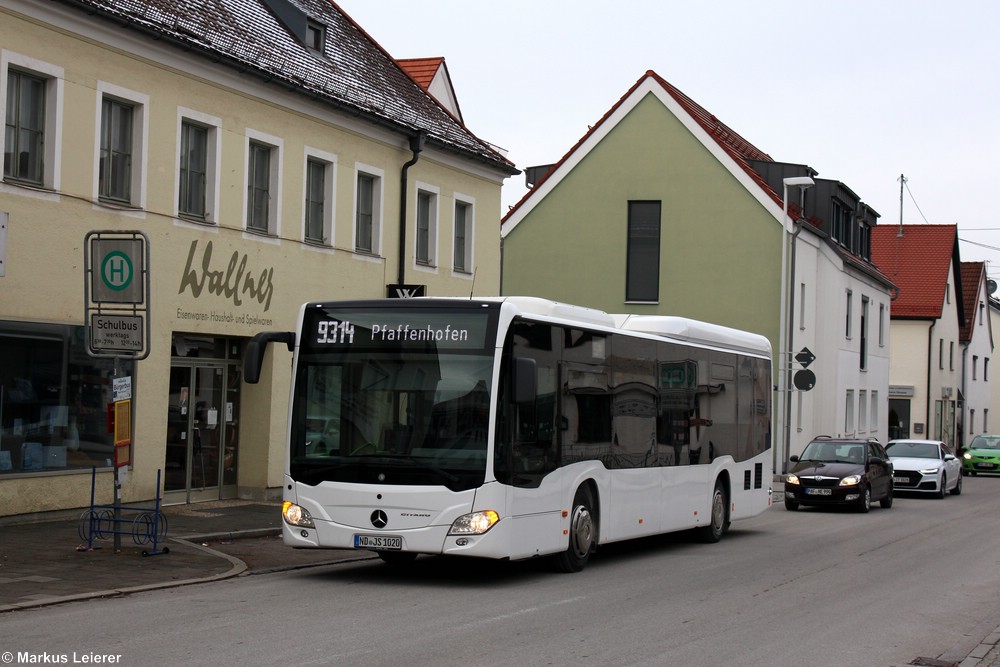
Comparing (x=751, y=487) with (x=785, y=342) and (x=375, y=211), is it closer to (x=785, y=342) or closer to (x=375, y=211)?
(x=375, y=211)

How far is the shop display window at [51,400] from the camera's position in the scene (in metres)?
16.5

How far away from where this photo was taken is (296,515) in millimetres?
13227

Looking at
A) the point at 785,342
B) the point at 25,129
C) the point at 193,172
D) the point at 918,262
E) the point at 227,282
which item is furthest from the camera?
the point at 918,262

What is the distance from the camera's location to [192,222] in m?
20.0

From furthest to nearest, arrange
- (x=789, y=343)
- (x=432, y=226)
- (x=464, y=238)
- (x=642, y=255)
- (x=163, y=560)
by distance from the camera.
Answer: (x=642, y=255), (x=789, y=343), (x=464, y=238), (x=432, y=226), (x=163, y=560)

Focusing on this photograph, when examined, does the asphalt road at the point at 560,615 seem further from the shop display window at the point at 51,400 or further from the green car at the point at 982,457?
the green car at the point at 982,457

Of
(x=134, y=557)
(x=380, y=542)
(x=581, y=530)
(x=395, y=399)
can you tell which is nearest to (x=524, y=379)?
(x=395, y=399)

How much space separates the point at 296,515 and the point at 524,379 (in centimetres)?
273

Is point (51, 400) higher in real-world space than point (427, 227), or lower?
lower

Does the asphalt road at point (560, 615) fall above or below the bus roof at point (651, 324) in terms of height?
below

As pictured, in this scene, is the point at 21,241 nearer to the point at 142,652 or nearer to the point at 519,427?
the point at 519,427

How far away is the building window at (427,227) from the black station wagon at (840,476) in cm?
864

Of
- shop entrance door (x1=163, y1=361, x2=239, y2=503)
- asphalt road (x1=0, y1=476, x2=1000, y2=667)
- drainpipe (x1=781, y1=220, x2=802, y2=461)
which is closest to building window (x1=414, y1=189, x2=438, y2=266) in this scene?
shop entrance door (x1=163, y1=361, x2=239, y2=503)

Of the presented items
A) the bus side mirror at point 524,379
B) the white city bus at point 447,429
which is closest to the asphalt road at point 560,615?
the white city bus at point 447,429
